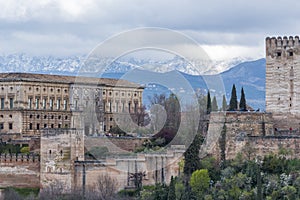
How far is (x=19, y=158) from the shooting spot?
2313 inches

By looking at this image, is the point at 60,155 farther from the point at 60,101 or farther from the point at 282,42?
the point at 60,101

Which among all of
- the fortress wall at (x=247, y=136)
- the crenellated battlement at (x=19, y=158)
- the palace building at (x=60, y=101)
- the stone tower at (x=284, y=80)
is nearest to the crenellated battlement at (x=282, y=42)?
the stone tower at (x=284, y=80)

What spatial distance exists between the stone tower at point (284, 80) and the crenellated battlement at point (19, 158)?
1248 cm

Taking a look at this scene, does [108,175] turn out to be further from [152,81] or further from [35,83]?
[35,83]

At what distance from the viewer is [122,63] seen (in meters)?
65.4

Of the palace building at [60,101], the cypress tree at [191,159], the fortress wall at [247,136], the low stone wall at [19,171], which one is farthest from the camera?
the palace building at [60,101]

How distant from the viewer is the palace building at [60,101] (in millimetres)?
78844

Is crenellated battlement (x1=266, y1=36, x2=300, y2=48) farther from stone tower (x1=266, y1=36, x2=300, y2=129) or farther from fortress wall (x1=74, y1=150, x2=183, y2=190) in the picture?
fortress wall (x1=74, y1=150, x2=183, y2=190)

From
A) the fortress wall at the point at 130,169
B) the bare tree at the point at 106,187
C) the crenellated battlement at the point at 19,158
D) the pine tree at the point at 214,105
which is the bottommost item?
the bare tree at the point at 106,187

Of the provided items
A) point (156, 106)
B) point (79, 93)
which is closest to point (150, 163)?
point (156, 106)

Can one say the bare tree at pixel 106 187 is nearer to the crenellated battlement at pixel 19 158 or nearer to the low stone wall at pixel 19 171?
the low stone wall at pixel 19 171

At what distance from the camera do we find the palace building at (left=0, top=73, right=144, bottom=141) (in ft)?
259

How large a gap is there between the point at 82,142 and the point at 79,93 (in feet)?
80.1

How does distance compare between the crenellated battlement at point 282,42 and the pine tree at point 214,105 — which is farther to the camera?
the pine tree at point 214,105
